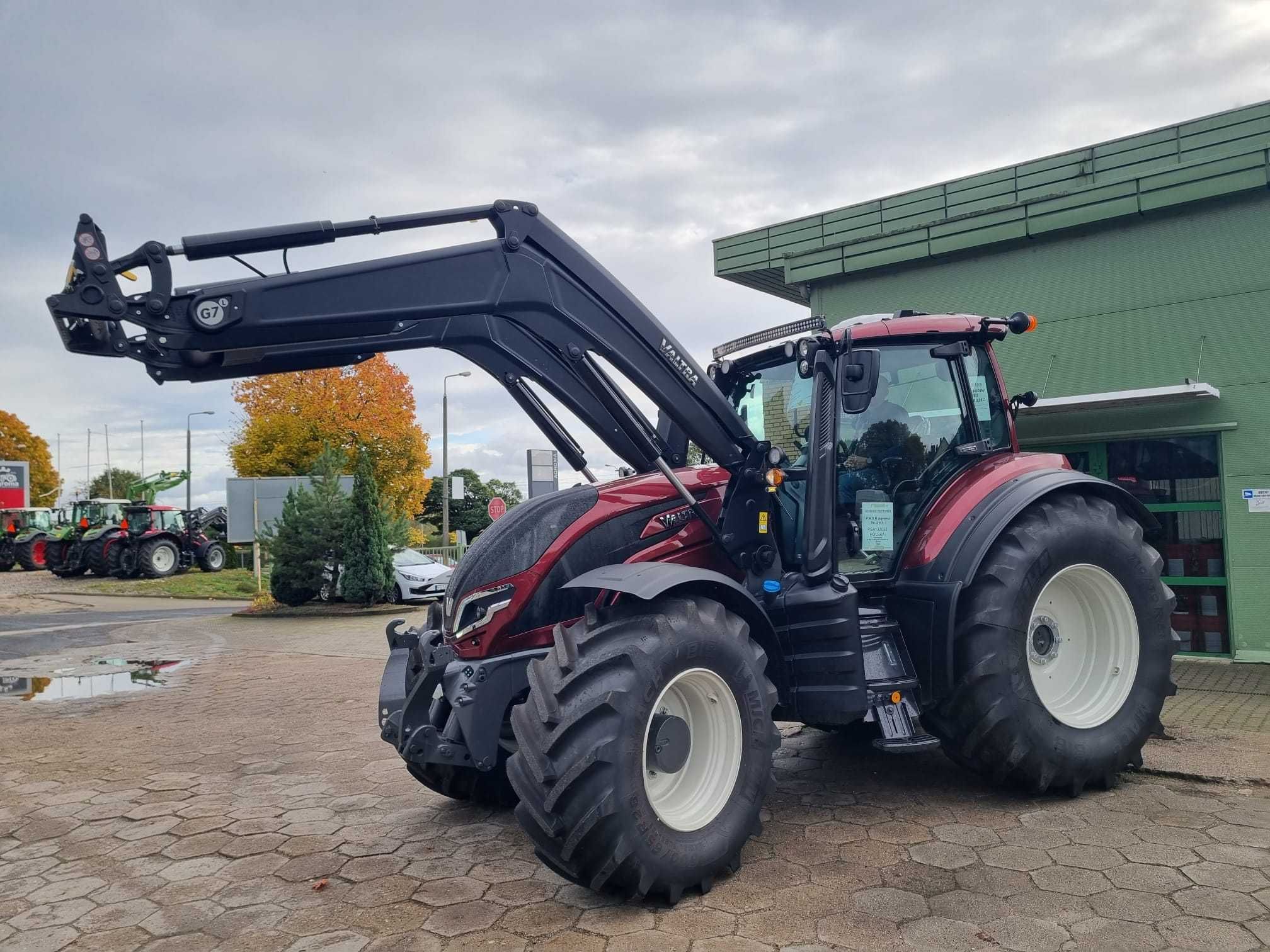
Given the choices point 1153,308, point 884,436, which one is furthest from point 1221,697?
point 884,436

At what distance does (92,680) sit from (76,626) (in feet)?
24.7

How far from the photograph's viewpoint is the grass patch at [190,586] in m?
23.6

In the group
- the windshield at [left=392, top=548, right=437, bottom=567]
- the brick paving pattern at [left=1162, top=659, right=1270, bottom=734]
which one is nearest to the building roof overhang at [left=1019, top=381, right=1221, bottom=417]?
the brick paving pattern at [left=1162, top=659, right=1270, bottom=734]

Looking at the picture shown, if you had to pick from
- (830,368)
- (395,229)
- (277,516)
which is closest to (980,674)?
(830,368)

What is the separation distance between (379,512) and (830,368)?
1419 cm

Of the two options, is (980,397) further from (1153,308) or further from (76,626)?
(76,626)

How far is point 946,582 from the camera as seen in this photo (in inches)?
181

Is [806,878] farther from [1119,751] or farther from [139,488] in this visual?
[139,488]

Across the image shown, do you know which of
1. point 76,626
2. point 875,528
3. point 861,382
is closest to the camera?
Result: point 861,382

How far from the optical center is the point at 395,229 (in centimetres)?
388

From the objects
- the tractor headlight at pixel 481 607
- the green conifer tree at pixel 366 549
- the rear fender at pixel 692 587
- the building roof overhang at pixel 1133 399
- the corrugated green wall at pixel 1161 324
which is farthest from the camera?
the green conifer tree at pixel 366 549

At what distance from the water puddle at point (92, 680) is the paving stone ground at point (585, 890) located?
3757mm

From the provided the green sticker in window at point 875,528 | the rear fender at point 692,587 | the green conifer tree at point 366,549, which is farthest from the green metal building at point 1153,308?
the green conifer tree at point 366,549

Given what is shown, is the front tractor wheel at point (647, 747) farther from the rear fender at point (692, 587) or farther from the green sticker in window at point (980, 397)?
the green sticker in window at point (980, 397)
